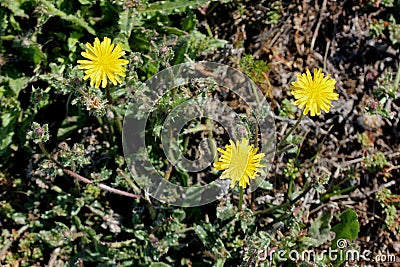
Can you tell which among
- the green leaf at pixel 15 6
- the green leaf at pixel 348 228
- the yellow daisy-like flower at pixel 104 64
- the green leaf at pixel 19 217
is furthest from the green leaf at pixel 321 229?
the green leaf at pixel 15 6

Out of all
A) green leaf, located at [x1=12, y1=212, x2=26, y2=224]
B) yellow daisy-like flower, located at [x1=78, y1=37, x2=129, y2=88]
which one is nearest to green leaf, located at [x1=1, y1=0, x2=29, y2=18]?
yellow daisy-like flower, located at [x1=78, y1=37, x2=129, y2=88]

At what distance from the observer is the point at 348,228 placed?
386cm

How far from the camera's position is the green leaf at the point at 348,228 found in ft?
12.4

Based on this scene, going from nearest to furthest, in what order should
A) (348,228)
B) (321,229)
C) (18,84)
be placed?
(348,228) → (321,229) → (18,84)

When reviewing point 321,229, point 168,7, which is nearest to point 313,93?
point 321,229

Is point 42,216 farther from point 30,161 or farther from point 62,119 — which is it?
point 62,119

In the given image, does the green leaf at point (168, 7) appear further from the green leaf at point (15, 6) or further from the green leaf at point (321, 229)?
the green leaf at point (321, 229)

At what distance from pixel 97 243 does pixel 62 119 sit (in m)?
1.22

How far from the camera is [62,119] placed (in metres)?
4.59

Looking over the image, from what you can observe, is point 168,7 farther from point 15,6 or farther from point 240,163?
point 240,163

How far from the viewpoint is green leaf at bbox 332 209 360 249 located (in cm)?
379

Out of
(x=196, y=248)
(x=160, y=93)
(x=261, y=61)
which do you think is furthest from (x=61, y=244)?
(x=261, y=61)

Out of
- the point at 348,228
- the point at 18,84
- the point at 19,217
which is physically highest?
the point at 18,84

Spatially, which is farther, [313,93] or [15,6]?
[15,6]
